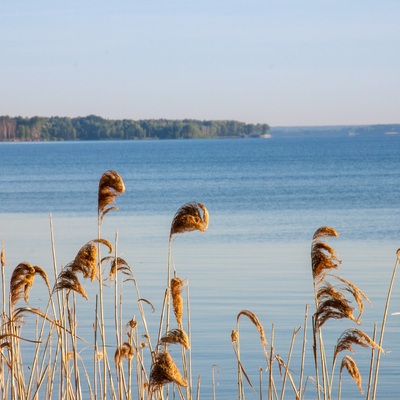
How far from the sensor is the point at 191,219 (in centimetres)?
530

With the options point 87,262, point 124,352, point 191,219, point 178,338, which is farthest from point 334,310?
point 124,352

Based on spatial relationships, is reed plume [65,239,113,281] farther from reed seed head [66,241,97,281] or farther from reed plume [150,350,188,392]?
reed plume [150,350,188,392]

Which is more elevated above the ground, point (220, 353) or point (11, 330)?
point (11, 330)

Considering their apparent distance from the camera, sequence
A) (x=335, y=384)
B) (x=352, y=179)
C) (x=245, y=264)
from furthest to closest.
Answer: (x=352, y=179) → (x=245, y=264) → (x=335, y=384)

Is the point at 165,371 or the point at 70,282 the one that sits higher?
the point at 70,282

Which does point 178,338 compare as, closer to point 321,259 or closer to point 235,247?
point 321,259

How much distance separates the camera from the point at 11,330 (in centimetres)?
581

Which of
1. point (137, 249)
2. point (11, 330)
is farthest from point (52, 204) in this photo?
point (11, 330)

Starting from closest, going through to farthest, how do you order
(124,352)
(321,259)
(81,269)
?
(321,259) < (81,269) < (124,352)

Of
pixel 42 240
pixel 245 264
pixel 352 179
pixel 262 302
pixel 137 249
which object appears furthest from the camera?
pixel 352 179

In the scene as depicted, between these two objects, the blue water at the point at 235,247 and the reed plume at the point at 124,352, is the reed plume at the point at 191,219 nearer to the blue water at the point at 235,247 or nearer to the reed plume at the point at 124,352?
the reed plume at the point at 124,352

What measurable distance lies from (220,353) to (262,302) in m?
3.26

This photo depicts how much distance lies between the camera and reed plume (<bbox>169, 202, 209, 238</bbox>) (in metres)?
5.30

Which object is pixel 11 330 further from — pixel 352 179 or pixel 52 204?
pixel 352 179
